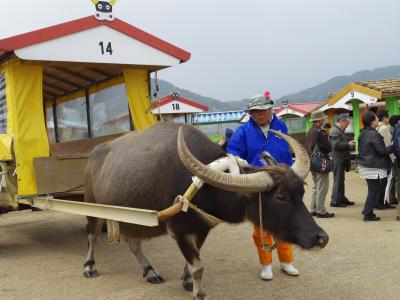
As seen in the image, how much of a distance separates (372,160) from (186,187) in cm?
380

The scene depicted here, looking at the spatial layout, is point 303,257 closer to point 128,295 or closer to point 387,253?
point 387,253

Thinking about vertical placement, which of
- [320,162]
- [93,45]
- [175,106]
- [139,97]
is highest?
[93,45]

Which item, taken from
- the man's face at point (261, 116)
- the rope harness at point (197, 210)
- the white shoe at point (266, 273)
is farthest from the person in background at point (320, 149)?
the rope harness at point (197, 210)

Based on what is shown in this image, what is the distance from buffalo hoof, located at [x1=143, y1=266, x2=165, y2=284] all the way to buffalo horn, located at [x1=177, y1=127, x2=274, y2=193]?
5.84 ft

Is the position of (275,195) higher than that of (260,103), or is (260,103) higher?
(260,103)

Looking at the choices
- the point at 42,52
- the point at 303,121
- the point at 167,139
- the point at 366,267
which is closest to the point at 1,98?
the point at 42,52

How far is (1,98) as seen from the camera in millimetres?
5746

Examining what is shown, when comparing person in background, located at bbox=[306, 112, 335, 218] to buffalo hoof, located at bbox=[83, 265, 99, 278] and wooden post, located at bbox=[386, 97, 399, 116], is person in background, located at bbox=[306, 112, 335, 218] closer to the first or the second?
buffalo hoof, located at bbox=[83, 265, 99, 278]

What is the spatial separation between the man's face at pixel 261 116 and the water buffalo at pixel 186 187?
18.7 inches

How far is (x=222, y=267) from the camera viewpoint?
473 centimetres

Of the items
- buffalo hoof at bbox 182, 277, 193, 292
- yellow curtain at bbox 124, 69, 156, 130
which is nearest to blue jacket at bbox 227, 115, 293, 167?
buffalo hoof at bbox 182, 277, 193, 292

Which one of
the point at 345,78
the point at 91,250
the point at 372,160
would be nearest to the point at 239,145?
the point at 91,250

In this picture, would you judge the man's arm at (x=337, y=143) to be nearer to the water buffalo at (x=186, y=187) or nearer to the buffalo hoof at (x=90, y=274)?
the water buffalo at (x=186, y=187)

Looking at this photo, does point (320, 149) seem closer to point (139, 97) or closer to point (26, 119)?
point (139, 97)
